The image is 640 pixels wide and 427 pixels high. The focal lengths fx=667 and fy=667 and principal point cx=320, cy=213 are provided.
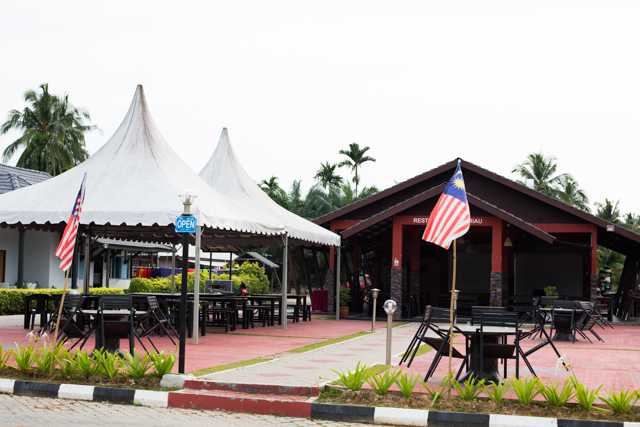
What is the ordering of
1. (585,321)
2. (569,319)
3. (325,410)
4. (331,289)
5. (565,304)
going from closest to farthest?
(325,410), (569,319), (565,304), (585,321), (331,289)

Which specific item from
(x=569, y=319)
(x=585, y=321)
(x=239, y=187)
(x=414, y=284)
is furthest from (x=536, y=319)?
(x=414, y=284)

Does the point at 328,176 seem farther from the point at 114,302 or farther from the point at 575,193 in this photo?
the point at 114,302

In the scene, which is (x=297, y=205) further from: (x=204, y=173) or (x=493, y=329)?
(x=493, y=329)

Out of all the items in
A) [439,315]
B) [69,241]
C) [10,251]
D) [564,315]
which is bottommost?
[564,315]

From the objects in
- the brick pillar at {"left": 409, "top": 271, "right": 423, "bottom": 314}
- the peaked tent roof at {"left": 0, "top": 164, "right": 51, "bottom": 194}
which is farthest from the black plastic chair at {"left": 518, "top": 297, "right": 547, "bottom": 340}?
the peaked tent roof at {"left": 0, "top": 164, "right": 51, "bottom": 194}

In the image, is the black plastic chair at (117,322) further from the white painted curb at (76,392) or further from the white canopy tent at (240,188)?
the white canopy tent at (240,188)

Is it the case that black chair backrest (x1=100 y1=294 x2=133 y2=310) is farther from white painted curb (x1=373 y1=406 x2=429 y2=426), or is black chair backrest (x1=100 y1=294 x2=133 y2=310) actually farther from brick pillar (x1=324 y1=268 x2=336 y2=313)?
brick pillar (x1=324 y1=268 x2=336 y2=313)

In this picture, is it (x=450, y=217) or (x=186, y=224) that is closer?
(x=450, y=217)

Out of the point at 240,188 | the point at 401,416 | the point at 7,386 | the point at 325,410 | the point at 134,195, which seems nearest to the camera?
the point at 401,416

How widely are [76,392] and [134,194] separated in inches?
228

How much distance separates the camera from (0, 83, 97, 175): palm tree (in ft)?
133

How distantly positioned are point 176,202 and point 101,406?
18.5 ft

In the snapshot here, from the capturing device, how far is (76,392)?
768 centimetres

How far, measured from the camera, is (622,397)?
6598 millimetres
